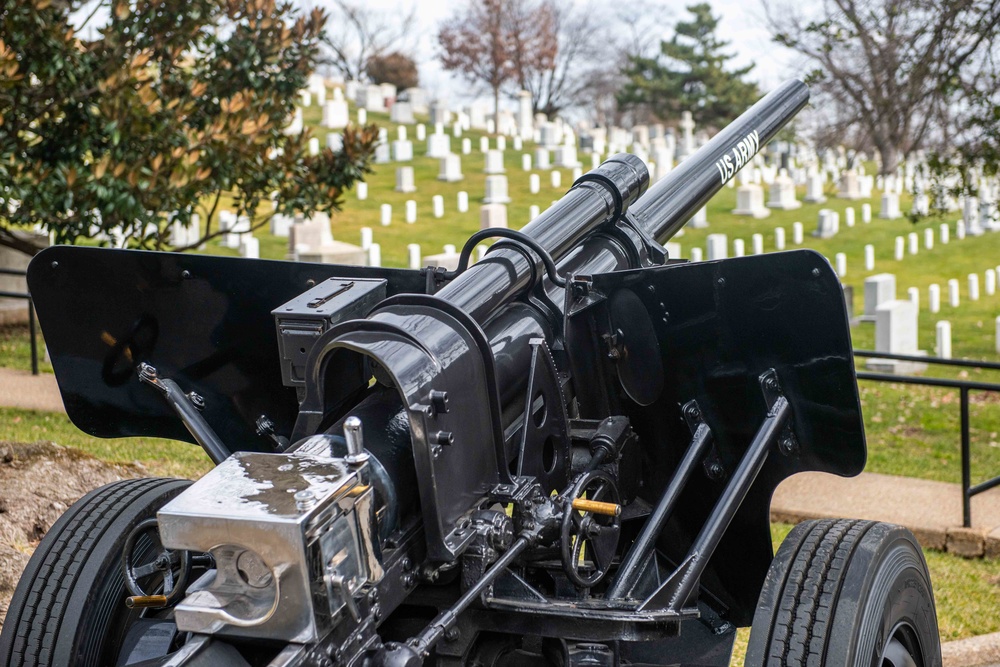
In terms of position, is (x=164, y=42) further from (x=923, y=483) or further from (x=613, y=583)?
(x=613, y=583)

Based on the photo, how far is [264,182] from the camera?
10.0 m

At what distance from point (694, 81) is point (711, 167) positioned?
49312mm

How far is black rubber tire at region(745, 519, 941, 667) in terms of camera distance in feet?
8.29

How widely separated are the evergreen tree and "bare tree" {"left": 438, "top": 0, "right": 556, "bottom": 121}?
437 centimetres

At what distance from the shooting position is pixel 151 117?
8.88 meters

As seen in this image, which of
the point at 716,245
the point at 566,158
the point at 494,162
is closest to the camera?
the point at 716,245

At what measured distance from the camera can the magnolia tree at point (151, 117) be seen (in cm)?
849

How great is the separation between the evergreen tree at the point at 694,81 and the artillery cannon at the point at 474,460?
46990mm

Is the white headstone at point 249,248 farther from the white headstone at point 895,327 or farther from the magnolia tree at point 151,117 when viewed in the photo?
the white headstone at point 895,327

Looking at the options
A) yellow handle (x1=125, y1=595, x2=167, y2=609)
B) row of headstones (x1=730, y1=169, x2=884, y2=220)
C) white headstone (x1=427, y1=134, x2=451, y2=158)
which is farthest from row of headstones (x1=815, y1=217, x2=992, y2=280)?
yellow handle (x1=125, y1=595, x2=167, y2=609)

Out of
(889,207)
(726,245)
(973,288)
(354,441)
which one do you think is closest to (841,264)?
(726,245)

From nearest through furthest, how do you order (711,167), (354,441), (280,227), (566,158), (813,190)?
(354,441) < (711,167) < (280,227) < (813,190) < (566,158)

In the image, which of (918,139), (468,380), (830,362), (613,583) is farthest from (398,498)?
(918,139)

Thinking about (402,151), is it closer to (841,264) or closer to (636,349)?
(841,264)
